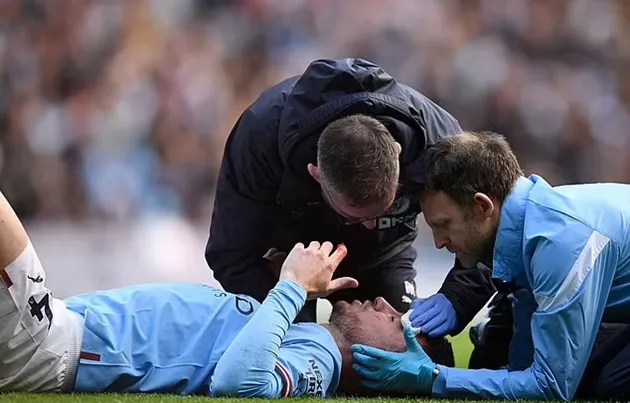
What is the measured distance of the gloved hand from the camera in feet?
11.1

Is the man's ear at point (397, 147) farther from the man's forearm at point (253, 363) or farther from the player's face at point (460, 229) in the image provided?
the man's forearm at point (253, 363)

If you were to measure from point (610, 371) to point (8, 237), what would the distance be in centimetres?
177

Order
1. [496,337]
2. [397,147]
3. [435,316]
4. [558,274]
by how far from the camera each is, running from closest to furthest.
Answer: [558,274] < [397,147] < [435,316] < [496,337]

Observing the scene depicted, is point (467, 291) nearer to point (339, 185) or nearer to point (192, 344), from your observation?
point (339, 185)

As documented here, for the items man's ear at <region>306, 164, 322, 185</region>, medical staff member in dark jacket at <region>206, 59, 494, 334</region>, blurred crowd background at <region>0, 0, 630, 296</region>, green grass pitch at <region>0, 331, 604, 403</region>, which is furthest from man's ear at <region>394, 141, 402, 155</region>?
blurred crowd background at <region>0, 0, 630, 296</region>

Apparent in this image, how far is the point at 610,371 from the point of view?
3.21 meters

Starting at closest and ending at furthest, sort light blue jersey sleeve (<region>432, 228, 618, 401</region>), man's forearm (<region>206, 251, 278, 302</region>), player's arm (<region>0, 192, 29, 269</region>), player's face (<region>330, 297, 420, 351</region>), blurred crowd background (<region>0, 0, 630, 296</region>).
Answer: player's arm (<region>0, 192, 29, 269</region>), light blue jersey sleeve (<region>432, 228, 618, 401</region>), player's face (<region>330, 297, 420, 351</region>), man's forearm (<region>206, 251, 278, 302</region>), blurred crowd background (<region>0, 0, 630, 296</region>)

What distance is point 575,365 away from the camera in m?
2.95

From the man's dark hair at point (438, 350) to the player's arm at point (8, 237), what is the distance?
129cm

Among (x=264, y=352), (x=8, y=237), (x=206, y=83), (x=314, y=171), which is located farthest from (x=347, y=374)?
(x=206, y=83)

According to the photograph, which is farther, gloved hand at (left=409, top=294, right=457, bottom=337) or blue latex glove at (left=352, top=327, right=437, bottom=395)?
gloved hand at (left=409, top=294, right=457, bottom=337)

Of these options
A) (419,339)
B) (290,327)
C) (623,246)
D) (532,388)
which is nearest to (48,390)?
(290,327)

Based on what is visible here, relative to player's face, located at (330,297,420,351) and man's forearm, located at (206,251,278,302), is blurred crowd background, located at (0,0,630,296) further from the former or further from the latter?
player's face, located at (330,297,420,351)

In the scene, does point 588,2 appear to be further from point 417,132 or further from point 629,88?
point 417,132
